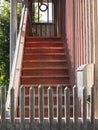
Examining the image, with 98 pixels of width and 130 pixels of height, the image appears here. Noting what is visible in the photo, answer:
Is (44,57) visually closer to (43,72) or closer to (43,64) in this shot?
(43,64)

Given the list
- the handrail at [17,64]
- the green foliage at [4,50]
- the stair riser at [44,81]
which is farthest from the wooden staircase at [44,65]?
the green foliage at [4,50]

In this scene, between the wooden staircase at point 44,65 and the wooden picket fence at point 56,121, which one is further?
the wooden staircase at point 44,65

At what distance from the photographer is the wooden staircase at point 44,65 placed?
32.0 ft

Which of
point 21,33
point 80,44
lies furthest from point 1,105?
point 21,33

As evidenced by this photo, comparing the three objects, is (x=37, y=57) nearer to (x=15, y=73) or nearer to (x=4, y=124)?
(x=15, y=73)

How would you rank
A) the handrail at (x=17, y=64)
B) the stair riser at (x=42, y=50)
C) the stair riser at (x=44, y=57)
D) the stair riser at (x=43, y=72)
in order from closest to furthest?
the handrail at (x=17, y=64)
the stair riser at (x=43, y=72)
the stair riser at (x=44, y=57)
the stair riser at (x=42, y=50)

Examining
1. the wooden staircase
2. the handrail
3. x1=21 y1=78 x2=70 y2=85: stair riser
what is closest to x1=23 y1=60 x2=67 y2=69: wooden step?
the wooden staircase

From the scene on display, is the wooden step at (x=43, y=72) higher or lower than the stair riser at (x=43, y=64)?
lower

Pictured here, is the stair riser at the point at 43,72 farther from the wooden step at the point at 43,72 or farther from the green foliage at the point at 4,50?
the green foliage at the point at 4,50

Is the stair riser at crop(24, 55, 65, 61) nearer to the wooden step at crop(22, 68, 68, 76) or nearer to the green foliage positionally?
the wooden step at crop(22, 68, 68, 76)

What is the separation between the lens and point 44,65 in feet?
35.0

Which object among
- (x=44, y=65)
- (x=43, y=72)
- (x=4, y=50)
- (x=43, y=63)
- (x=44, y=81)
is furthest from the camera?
(x=4, y=50)

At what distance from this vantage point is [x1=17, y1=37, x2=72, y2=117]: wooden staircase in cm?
975

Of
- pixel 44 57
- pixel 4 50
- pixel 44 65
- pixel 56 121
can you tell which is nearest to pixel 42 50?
pixel 44 57
